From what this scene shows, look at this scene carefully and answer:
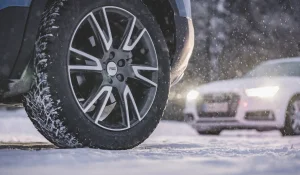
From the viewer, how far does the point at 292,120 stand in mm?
7055

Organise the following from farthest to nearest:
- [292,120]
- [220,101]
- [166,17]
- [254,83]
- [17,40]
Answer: [220,101]
[254,83]
[292,120]
[166,17]
[17,40]

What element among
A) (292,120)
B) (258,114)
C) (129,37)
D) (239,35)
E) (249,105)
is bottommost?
(292,120)

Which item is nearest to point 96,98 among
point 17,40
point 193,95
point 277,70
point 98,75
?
point 98,75

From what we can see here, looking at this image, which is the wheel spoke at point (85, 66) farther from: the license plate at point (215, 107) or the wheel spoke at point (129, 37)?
the license plate at point (215, 107)

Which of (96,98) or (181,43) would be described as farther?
(181,43)

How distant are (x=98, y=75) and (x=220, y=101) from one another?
4.51 m

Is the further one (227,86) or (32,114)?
(227,86)

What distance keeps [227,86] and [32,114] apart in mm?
4850

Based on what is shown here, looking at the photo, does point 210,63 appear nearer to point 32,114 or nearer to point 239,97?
point 239,97

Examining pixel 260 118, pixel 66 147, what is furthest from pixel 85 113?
pixel 260 118

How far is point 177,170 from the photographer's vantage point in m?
2.07

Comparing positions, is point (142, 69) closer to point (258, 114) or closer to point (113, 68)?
point (113, 68)

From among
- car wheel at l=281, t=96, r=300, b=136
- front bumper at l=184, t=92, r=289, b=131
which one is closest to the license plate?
front bumper at l=184, t=92, r=289, b=131

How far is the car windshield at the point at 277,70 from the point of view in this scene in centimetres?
806
